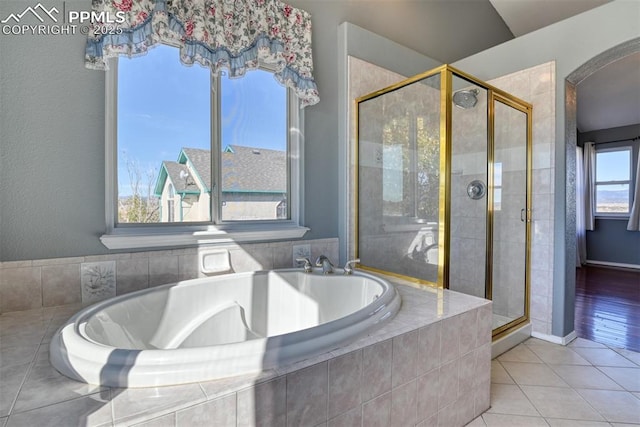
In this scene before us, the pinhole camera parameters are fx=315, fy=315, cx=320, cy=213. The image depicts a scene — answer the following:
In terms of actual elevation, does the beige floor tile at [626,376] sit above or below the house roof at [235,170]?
below

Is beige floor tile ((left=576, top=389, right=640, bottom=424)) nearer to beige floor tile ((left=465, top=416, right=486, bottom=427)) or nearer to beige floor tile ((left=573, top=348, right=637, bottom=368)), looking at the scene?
beige floor tile ((left=573, top=348, right=637, bottom=368))

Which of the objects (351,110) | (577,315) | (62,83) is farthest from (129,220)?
(577,315)

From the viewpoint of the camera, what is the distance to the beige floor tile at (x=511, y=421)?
4.72ft

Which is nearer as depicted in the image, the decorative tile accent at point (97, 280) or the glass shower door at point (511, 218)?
the decorative tile accent at point (97, 280)

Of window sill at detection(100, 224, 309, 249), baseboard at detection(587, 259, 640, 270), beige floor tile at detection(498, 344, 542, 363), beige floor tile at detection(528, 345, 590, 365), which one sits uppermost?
window sill at detection(100, 224, 309, 249)

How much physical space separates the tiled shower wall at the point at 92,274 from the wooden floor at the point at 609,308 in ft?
9.01

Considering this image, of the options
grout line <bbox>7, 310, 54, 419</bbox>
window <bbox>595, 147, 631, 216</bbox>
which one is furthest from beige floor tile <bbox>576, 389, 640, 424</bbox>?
window <bbox>595, 147, 631, 216</bbox>

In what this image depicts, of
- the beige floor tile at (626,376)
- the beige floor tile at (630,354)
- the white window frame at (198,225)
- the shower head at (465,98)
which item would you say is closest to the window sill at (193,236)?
the white window frame at (198,225)

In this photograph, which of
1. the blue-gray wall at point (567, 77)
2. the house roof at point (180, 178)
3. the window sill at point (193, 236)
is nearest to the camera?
the window sill at point (193, 236)

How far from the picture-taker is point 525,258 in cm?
248

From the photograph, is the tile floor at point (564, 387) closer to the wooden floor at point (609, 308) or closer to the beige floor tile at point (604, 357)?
the beige floor tile at point (604, 357)

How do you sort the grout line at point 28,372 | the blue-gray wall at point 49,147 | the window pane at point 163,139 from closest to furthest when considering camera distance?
the grout line at point 28,372, the blue-gray wall at point 49,147, the window pane at point 163,139

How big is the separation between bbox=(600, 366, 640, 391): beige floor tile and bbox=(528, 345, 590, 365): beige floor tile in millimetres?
116

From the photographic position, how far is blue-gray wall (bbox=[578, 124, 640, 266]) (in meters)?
4.91
